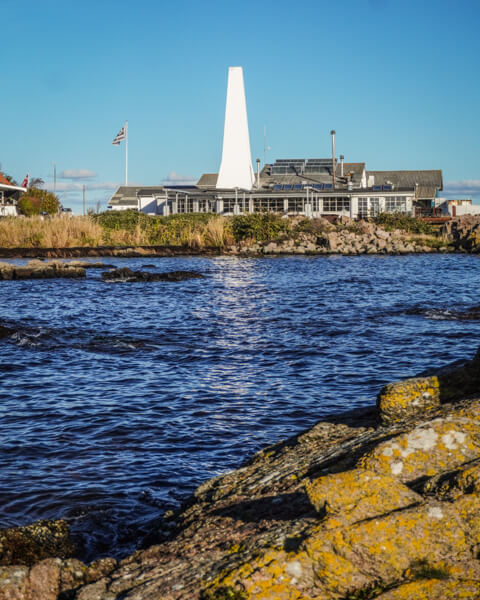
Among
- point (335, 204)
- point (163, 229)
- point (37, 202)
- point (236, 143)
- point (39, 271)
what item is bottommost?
point (39, 271)

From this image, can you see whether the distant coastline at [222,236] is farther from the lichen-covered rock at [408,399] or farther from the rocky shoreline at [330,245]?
the lichen-covered rock at [408,399]

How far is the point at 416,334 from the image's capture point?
48.9 ft

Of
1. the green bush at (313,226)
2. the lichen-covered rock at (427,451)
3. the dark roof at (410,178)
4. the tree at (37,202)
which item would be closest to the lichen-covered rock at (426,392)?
the lichen-covered rock at (427,451)

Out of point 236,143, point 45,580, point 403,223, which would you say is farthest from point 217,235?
point 45,580

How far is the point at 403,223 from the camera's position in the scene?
184ft

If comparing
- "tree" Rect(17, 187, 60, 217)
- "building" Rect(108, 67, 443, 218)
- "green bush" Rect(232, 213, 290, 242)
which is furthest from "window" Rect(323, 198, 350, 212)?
"tree" Rect(17, 187, 60, 217)

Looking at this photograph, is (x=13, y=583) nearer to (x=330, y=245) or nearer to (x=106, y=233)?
(x=330, y=245)

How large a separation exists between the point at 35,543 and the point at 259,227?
4619 cm

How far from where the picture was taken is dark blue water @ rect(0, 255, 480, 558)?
6418 millimetres

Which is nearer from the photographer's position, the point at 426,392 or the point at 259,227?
the point at 426,392

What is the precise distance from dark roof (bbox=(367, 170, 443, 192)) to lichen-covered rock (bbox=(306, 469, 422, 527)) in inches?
3205

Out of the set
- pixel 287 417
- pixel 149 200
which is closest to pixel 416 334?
pixel 287 417

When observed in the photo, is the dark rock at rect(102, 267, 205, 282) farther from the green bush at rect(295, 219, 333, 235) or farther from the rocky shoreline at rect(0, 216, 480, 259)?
the green bush at rect(295, 219, 333, 235)

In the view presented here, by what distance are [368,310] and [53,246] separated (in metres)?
28.2
